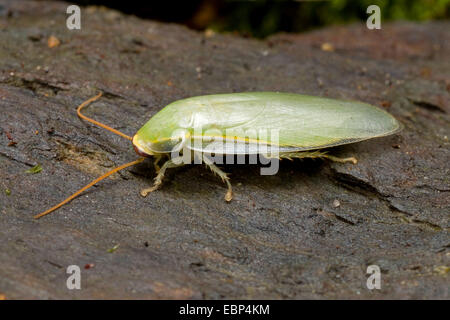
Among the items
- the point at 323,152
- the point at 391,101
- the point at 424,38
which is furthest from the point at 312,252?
the point at 424,38

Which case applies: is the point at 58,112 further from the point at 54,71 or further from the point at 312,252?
the point at 312,252

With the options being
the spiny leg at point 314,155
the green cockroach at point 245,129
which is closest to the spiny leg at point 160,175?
the green cockroach at point 245,129

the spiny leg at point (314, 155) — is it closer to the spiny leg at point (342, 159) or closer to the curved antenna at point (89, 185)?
the spiny leg at point (342, 159)

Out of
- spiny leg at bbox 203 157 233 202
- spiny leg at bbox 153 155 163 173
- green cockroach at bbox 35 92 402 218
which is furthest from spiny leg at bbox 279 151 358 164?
spiny leg at bbox 153 155 163 173
